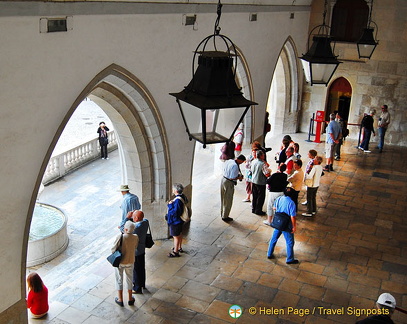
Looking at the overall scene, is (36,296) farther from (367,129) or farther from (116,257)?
(367,129)

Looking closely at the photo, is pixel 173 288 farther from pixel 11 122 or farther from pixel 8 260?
pixel 11 122

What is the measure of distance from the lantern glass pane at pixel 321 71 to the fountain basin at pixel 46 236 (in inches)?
206

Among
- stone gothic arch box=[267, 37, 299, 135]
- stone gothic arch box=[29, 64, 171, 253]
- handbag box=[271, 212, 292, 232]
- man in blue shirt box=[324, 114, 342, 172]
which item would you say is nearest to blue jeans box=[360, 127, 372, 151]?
man in blue shirt box=[324, 114, 342, 172]

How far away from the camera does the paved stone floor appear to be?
650 centimetres

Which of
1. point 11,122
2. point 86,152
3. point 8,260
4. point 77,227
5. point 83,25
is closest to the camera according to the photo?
point 11,122

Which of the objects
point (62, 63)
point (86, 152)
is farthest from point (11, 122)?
point (86, 152)

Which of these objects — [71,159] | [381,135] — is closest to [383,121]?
[381,135]

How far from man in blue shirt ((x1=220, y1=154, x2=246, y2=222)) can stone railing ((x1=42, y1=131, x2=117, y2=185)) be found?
5.69 meters

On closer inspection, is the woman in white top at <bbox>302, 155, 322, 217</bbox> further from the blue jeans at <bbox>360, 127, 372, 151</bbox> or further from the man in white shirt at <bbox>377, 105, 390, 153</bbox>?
the man in white shirt at <bbox>377, 105, 390, 153</bbox>

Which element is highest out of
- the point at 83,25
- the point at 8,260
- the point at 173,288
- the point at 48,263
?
the point at 83,25

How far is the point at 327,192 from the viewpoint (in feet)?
34.8

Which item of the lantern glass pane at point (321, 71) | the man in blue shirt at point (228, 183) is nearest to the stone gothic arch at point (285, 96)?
the man in blue shirt at point (228, 183)

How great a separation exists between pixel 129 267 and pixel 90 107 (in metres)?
16.5

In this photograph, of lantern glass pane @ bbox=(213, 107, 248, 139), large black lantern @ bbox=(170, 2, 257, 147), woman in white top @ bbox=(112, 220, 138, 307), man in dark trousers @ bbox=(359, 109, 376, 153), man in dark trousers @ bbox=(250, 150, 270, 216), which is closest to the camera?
large black lantern @ bbox=(170, 2, 257, 147)
